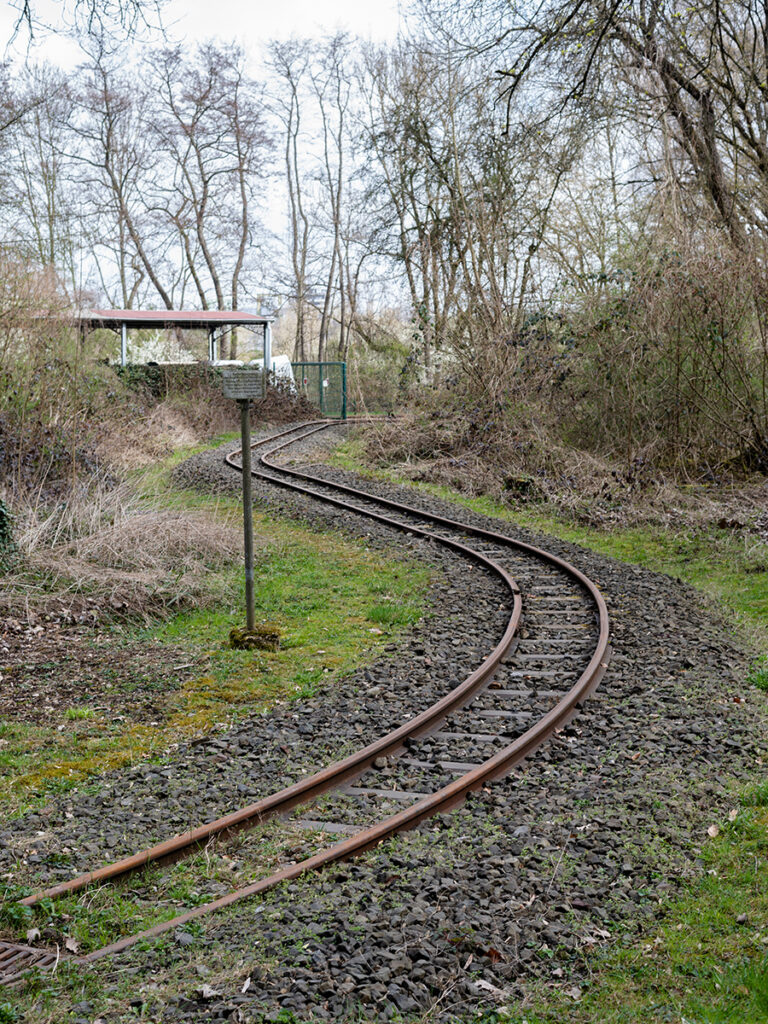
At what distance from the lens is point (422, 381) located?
21781 millimetres

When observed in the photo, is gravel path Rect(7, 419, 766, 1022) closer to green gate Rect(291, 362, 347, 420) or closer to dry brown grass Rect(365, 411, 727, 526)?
dry brown grass Rect(365, 411, 727, 526)

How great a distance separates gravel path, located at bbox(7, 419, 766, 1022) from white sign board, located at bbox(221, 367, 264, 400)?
2.45m

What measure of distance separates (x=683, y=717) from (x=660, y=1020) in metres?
3.29

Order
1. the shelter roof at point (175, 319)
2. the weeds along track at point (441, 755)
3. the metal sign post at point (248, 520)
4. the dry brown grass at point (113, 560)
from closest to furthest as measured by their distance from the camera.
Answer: the weeds along track at point (441, 755)
the metal sign post at point (248, 520)
the dry brown grass at point (113, 560)
the shelter roof at point (175, 319)

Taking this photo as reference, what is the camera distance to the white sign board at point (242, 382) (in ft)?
24.5

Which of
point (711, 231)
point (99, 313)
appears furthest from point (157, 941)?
point (99, 313)

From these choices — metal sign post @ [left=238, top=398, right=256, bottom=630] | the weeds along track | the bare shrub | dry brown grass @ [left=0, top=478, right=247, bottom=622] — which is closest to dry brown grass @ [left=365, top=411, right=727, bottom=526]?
the bare shrub

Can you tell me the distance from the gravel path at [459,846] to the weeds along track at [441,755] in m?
0.12

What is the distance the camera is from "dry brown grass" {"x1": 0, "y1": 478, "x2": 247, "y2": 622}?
9156 mm

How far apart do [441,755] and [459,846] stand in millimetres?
1181

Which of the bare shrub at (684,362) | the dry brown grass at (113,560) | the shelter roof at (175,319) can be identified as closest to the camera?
the dry brown grass at (113,560)

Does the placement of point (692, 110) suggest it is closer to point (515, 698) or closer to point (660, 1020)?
point (515, 698)

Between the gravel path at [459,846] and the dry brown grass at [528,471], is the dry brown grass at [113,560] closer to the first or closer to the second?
the gravel path at [459,846]

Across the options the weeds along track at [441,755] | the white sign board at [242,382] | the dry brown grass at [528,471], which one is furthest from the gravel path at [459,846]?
the dry brown grass at [528,471]
